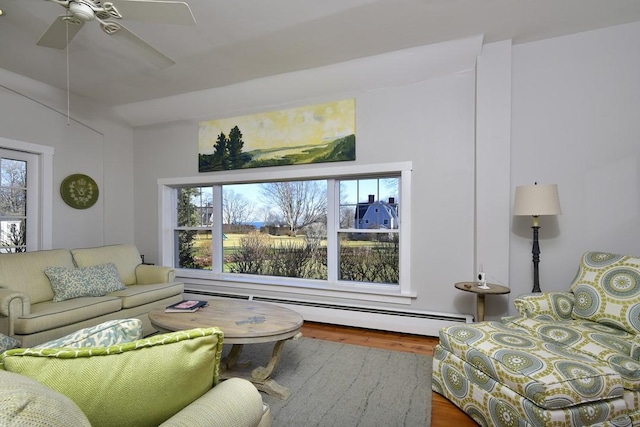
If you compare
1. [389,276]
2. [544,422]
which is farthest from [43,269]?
[544,422]

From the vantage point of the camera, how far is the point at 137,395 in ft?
2.57

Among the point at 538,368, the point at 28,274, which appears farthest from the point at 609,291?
the point at 28,274

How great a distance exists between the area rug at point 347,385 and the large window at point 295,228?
90cm

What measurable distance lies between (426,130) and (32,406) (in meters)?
3.27

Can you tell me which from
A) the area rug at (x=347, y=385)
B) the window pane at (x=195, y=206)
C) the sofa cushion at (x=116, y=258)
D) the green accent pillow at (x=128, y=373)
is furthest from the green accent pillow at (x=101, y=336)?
A: the window pane at (x=195, y=206)

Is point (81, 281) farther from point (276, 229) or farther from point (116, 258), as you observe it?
point (276, 229)

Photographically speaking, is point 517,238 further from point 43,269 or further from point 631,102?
point 43,269

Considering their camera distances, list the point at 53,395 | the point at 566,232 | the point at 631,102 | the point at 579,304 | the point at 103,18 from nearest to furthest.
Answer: the point at 53,395
the point at 103,18
the point at 579,304
the point at 631,102
the point at 566,232

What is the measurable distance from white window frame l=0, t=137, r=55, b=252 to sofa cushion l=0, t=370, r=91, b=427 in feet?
13.5

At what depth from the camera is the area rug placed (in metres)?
1.86

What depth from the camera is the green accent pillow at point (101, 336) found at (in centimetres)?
86

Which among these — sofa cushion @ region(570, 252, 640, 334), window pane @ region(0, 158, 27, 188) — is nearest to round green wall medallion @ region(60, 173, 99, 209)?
window pane @ region(0, 158, 27, 188)

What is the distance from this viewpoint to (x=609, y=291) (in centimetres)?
208

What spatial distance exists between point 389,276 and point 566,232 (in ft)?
5.47
